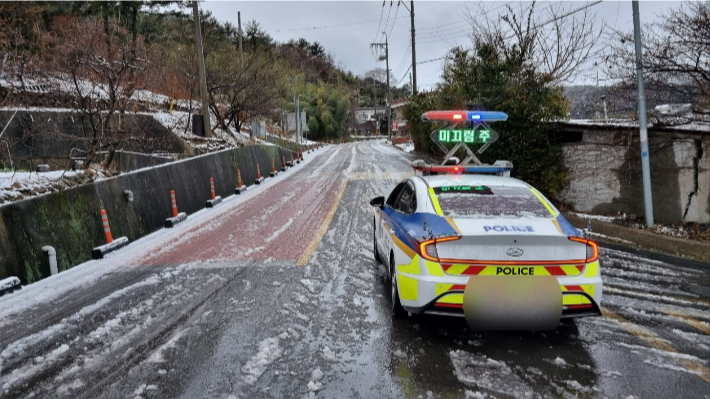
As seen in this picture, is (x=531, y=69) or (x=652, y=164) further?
(x=531, y=69)

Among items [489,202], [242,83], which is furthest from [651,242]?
[242,83]

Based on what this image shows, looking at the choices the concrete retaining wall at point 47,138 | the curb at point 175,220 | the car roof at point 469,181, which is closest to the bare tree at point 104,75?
the curb at point 175,220

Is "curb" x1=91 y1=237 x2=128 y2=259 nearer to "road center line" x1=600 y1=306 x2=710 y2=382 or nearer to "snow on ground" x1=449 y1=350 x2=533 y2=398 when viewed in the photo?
"snow on ground" x1=449 y1=350 x2=533 y2=398

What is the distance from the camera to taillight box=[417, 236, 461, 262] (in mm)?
4242

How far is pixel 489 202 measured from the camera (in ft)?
16.4

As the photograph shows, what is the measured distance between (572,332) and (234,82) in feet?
80.9

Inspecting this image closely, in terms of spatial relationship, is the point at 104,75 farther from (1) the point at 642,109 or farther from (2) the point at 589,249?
(1) the point at 642,109

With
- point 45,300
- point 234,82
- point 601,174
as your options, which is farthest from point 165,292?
point 234,82

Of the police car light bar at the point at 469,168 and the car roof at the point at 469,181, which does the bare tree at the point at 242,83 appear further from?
the car roof at the point at 469,181

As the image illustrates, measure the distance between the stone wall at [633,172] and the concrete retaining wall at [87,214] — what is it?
980 cm

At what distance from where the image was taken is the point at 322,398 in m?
3.48

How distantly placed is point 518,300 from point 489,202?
1218mm

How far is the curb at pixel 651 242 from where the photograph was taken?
814cm

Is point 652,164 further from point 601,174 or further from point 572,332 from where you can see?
point 572,332
